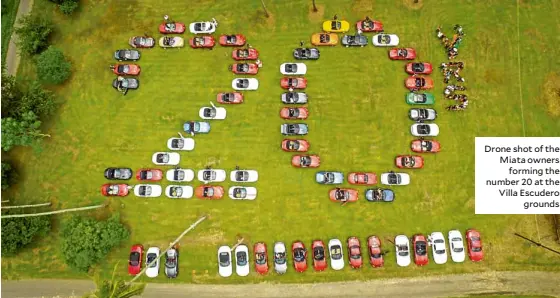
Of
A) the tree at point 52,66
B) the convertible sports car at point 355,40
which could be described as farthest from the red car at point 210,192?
the convertible sports car at point 355,40

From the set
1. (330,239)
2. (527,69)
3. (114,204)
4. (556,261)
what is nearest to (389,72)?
(527,69)

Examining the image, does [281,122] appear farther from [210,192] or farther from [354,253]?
[354,253]

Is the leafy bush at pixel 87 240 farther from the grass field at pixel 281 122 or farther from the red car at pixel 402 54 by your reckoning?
the red car at pixel 402 54

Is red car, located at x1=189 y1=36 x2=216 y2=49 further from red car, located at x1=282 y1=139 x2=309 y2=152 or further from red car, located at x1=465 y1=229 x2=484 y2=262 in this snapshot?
red car, located at x1=465 y1=229 x2=484 y2=262

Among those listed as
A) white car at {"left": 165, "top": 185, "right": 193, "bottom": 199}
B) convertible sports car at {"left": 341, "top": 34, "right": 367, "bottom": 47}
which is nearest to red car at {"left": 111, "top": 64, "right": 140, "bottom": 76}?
white car at {"left": 165, "top": 185, "right": 193, "bottom": 199}

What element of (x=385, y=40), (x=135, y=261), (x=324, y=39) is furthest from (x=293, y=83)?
(x=135, y=261)

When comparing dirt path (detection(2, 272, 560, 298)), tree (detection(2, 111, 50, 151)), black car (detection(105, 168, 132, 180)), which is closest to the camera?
tree (detection(2, 111, 50, 151))
